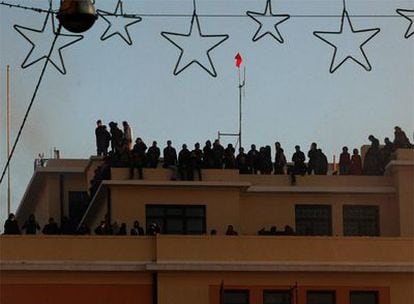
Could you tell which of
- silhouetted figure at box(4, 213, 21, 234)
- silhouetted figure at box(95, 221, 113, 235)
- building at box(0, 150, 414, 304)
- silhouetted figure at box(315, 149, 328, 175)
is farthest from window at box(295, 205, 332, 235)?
silhouetted figure at box(4, 213, 21, 234)

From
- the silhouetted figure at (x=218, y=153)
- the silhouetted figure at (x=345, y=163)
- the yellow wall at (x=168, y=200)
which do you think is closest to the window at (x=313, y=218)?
the silhouetted figure at (x=345, y=163)

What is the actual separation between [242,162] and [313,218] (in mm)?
3300

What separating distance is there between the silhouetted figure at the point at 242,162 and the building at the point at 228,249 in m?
0.37

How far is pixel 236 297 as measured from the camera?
57875 millimetres

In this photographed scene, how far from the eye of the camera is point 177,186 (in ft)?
204

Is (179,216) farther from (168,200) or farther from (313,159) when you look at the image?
(313,159)

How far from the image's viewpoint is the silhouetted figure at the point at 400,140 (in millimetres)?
63500

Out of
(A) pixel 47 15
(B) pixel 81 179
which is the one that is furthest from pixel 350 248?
(A) pixel 47 15

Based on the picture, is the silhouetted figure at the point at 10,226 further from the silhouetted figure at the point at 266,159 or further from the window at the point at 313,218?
the window at the point at 313,218

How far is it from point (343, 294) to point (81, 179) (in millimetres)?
19753

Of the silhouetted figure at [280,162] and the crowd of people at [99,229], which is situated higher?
the silhouetted figure at [280,162]

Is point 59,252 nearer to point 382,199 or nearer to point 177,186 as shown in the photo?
point 177,186

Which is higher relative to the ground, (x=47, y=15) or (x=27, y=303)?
(x=47, y=15)

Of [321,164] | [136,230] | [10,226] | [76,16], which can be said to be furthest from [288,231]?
[76,16]
